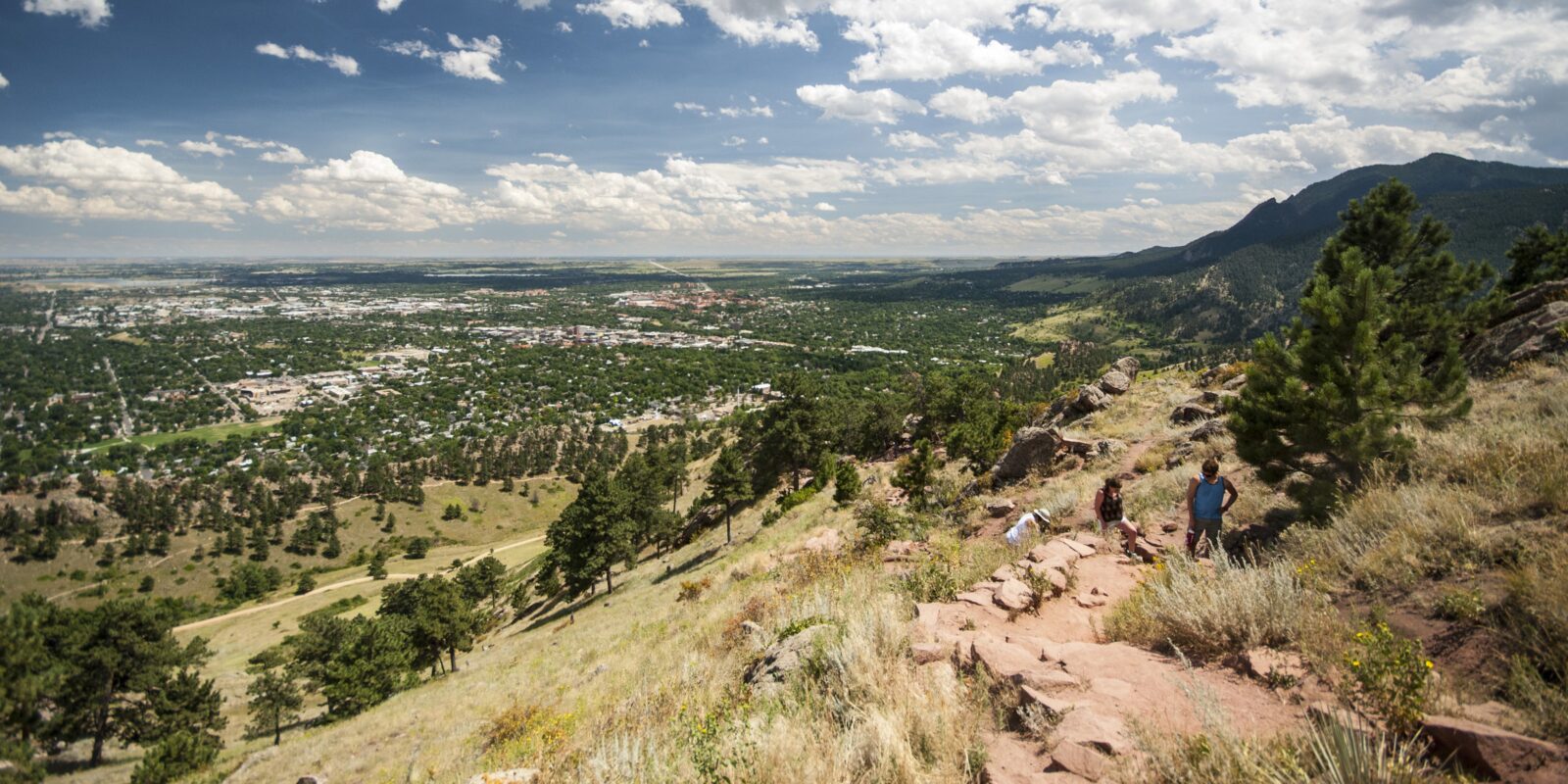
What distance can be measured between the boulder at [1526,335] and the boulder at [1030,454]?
361 inches

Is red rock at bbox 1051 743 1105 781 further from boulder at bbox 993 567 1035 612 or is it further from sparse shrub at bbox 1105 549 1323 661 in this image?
boulder at bbox 993 567 1035 612

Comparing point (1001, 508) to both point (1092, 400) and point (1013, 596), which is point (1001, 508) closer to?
point (1013, 596)

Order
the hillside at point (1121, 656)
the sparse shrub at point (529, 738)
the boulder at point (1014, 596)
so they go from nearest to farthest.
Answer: the hillside at point (1121, 656)
the sparse shrub at point (529, 738)
the boulder at point (1014, 596)

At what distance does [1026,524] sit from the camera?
441 inches

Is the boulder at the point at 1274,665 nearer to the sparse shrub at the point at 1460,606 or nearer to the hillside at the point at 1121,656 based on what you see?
the hillside at the point at 1121,656

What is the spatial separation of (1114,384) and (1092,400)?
285cm

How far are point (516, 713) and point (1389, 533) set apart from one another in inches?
490

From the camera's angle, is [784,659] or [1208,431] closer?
[784,659]

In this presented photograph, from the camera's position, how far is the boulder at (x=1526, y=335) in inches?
467

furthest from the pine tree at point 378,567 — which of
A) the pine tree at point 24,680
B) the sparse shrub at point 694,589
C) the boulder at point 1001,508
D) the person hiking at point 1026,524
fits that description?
the person hiking at point 1026,524

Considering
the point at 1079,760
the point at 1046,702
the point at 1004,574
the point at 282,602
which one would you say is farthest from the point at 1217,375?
the point at 282,602

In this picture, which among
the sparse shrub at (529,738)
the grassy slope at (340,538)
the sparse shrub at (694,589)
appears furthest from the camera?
the grassy slope at (340,538)

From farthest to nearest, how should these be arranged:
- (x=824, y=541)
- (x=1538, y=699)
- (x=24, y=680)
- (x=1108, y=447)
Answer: (x=24, y=680) < (x=1108, y=447) < (x=824, y=541) < (x=1538, y=699)

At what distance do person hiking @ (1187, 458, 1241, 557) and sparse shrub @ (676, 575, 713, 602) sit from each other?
12.6 m
